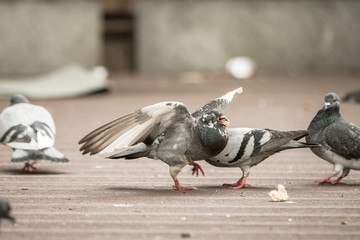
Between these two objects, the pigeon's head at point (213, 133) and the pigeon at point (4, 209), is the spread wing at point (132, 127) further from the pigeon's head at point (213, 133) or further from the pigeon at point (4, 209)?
the pigeon at point (4, 209)

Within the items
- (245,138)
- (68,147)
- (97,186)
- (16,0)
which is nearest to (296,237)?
(245,138)

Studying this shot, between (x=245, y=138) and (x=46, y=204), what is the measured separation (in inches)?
45.2

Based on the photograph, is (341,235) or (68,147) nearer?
(341,235)

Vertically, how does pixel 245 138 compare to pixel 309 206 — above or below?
above

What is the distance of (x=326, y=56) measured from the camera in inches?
565

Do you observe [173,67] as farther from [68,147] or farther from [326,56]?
[68,147]

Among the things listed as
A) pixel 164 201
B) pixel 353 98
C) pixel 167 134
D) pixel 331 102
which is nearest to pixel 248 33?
pixel 353 98

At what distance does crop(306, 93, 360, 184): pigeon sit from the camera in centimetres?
432

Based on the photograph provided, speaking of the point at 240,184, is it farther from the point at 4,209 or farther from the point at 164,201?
the point at 4,209

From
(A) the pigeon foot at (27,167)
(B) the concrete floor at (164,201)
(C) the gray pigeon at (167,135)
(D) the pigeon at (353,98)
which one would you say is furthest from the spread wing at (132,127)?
(D) the pigeon at (353,98)

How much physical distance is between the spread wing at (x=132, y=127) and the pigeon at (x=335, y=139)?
81 centimetres

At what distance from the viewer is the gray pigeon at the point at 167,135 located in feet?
13.4

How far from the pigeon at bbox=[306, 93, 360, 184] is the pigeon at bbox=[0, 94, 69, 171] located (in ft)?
4.95

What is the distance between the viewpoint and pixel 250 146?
4.21 meters
